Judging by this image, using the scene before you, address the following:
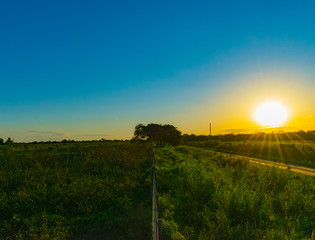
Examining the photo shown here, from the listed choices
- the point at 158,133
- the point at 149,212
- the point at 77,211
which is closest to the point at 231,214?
the point at 149,212

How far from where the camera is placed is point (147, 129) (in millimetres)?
54469

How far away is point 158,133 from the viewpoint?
53625 mm

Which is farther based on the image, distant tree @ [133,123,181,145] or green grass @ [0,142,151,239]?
distant tree @ [133,123,181,145]

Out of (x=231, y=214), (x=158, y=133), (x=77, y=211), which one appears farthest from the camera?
(x=158, y=133)

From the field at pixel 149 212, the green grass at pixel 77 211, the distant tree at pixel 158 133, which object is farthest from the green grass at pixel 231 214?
the distant tree at pixel 158 133

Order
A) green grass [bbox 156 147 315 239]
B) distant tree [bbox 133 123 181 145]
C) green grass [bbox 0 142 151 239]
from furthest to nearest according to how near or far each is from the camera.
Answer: distant tree [bbox 133 123 181 145] → green grass [bbox 0 142 151 239] → green grass [bbox 156 147 315 239]

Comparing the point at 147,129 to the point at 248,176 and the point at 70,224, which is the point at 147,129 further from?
the point at 70,224

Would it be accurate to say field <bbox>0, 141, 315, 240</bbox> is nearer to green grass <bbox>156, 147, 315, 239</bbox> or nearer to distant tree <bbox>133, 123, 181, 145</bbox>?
green grass <bbox>156, 147, 315, 239</bbox>

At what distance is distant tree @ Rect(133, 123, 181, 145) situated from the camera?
53156mm

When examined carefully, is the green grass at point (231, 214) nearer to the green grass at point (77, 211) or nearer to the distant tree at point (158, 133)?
the green grass at point (77, 211)

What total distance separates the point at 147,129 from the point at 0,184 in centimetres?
4475

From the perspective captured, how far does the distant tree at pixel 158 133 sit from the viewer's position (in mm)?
53156

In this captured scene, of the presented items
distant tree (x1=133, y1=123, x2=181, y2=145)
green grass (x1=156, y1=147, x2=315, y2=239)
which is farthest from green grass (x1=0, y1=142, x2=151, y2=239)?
distant tree (x1=133, y1=123, x2=181, y2=145)

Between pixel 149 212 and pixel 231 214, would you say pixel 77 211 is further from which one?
pixel 231 214
